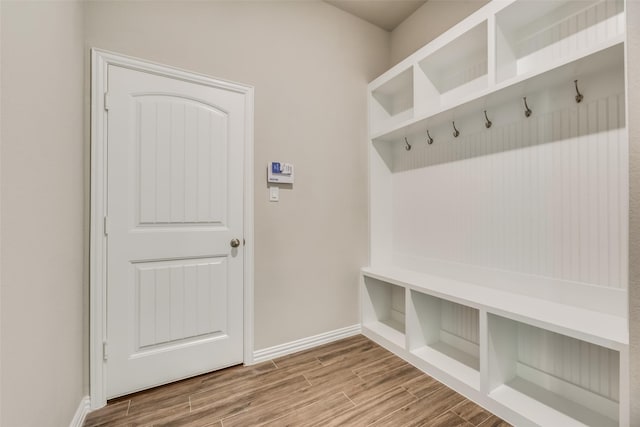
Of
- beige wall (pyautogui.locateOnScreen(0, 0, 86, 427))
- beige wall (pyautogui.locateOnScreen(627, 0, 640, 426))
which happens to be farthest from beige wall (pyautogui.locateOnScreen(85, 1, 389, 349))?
beige wall (pyautogui.locateOnScreen(627, 0, 640, 426))

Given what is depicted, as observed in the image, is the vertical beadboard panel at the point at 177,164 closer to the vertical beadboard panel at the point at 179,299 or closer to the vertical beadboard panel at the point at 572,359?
the vertical beadboard panel at the point at 179,299

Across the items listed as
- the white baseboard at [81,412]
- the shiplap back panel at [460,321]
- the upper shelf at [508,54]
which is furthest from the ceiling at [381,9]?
the white baseboard at [81,412]

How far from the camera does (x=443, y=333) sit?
2297mm

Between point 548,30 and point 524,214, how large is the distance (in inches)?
44.3

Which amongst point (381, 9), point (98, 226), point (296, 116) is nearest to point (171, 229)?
point (98, 226)

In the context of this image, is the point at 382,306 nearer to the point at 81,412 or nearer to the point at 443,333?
the point at 443,333

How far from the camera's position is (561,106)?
1.60 m

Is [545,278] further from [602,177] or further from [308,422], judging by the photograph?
[308,422]

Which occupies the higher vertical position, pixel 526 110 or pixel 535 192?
pixel 526 110

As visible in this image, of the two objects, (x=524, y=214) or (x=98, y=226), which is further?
(x=524, y=214)

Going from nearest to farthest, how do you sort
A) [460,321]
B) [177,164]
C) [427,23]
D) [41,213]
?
[41,213]
[177,164]
[460,321]
[427,23]

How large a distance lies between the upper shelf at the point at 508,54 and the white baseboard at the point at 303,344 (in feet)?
6.19

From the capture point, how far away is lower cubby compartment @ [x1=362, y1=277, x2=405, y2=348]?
2.66m

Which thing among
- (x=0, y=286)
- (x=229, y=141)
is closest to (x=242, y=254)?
(x=229, y=141)
